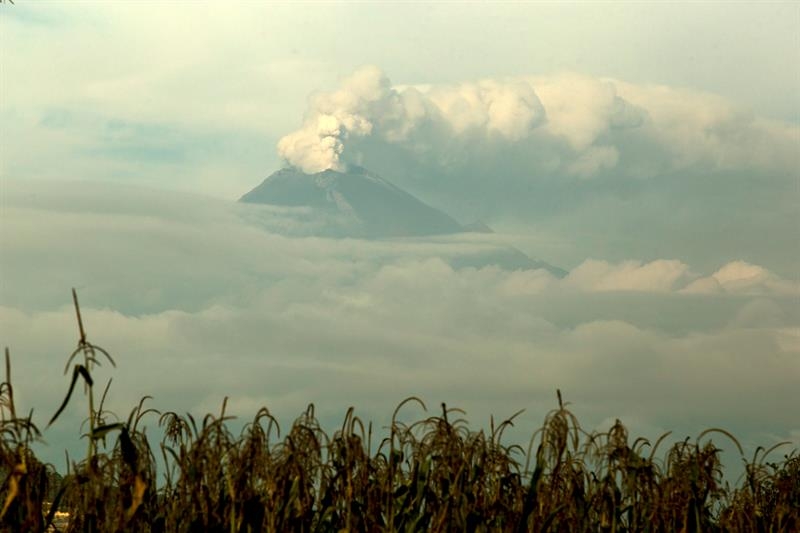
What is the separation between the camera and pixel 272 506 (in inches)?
319

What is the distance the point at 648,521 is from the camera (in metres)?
9.12

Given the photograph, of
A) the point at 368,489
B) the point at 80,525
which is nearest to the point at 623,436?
the point at 368,489

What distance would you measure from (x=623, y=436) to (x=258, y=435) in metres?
3.00

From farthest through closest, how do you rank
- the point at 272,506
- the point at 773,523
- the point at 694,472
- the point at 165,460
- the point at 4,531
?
the point at 773,523, the point at 694,472, the point at 165,460, the point at 272,506, the point at 4,531

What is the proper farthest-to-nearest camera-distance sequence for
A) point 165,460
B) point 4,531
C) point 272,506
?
1. point 165,460
2. point 272,506
3. point 4,531

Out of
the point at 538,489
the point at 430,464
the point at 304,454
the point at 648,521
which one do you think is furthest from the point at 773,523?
the point at 304,454

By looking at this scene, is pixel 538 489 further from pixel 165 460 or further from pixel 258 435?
pixel 165 460

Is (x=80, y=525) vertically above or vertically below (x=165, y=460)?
below

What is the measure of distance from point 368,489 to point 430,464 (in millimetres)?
536

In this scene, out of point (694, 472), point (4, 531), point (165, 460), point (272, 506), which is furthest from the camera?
point (694, 472)

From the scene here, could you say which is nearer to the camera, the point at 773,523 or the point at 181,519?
the point at 181,519

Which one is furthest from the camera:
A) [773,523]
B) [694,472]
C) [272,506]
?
[773,523]

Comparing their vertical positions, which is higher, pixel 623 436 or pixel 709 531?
pixel 623 436

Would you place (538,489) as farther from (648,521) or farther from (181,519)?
(181,519)
